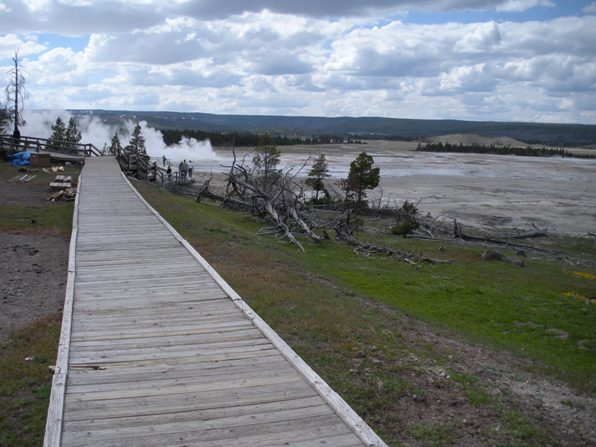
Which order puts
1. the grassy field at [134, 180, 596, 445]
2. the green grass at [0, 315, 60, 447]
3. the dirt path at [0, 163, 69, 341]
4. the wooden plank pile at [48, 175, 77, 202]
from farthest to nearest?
the wooden plank pile at [48, 175, 77, 202] → the dirt path at [0, 163, 69, 341] → the grassy field at [134, 180, 596, 445] → the green grass at [0, 315, 60, 447]

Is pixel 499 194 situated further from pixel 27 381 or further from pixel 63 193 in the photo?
pixel 27 381

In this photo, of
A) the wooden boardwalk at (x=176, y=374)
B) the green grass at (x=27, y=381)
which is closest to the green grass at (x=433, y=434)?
the wooden boardwalk at (x=176, y=374)

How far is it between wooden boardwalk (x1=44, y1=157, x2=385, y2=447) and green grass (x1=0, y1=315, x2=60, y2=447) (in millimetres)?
562

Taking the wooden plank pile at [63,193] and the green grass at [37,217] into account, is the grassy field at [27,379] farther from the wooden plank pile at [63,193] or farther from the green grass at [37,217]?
the wooden plank pile at [63,193]

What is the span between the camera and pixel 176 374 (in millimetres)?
5785

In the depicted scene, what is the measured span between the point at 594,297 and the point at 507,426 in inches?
492

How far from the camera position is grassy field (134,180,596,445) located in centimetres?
689

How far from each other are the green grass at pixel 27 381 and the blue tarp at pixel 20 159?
84.8ft

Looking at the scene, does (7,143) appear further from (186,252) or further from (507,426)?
(507,426)

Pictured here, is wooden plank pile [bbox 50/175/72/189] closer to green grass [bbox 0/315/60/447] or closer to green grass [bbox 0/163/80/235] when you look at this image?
green grass [bbox 0/163/80/235]

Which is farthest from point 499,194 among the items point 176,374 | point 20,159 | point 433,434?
point 176,374

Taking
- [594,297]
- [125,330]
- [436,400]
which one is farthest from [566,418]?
[594,297]

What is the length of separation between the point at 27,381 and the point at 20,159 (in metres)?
28.7

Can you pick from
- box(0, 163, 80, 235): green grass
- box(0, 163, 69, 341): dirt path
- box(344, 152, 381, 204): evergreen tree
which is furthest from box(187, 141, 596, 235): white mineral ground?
box(0, 163, 69, 341): dirt path
